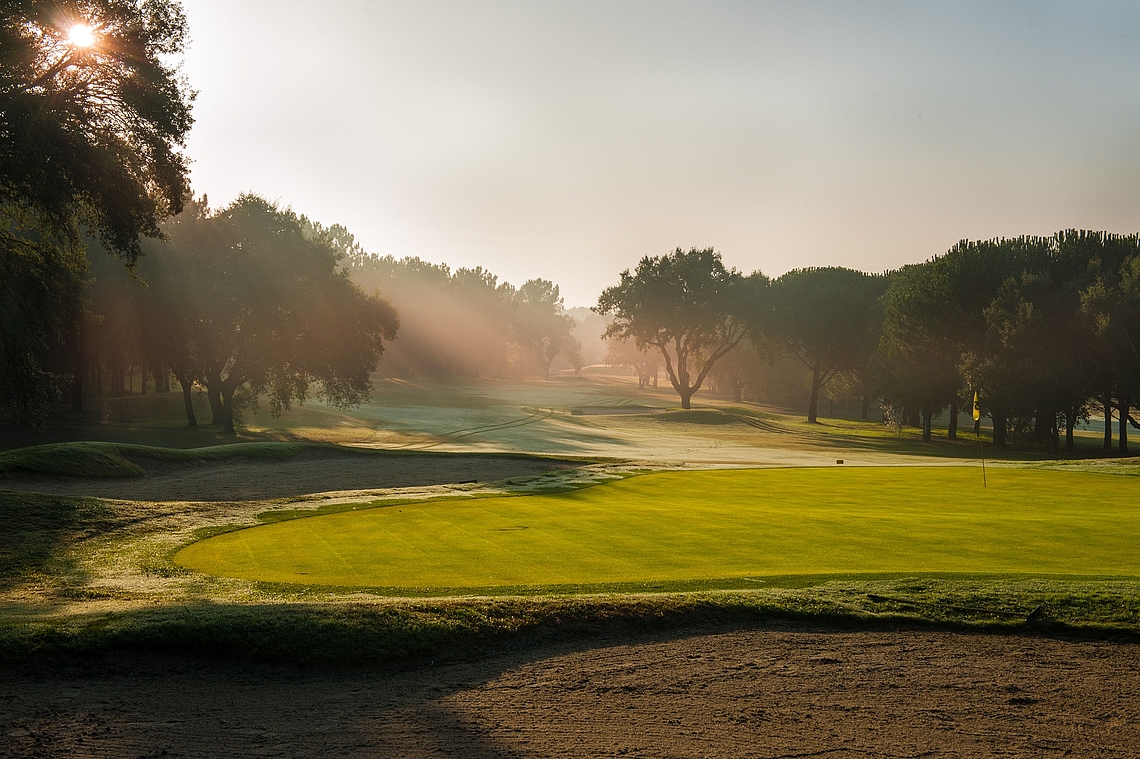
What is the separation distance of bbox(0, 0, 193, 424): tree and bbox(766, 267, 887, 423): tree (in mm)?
68587

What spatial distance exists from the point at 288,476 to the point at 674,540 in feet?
60.1

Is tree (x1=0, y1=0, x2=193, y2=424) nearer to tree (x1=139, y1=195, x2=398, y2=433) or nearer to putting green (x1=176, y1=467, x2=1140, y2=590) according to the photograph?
putting green (x1=176, y1=467, x2=1140, y2=590)

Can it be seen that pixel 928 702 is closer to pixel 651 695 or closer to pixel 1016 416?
pixel 651 695

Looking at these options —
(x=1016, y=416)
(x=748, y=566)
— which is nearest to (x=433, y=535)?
(x=748, y=566)

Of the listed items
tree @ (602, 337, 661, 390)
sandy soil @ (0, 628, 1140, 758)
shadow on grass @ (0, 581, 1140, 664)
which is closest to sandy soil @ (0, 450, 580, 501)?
shadow on grass @ (0, 581, 1140, 664)

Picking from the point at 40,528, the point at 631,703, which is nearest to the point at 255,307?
the point at 40,528

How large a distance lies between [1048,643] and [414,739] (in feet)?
23.7

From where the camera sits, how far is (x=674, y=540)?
1537 centimetres

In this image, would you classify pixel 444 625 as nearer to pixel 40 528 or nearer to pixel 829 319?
pixel 40 528

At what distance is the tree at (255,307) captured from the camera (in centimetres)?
4578

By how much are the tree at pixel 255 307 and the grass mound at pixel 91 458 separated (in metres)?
15.1

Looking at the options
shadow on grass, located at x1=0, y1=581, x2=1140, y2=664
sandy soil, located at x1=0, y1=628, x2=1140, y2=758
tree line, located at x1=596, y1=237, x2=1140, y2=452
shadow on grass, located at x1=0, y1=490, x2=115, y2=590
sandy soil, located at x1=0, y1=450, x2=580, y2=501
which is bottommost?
sandy soil, located at x1=0, y1=450, x2=580, y2=501

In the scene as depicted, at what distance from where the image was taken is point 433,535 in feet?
53.1

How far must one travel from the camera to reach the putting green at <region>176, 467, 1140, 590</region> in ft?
41.5
